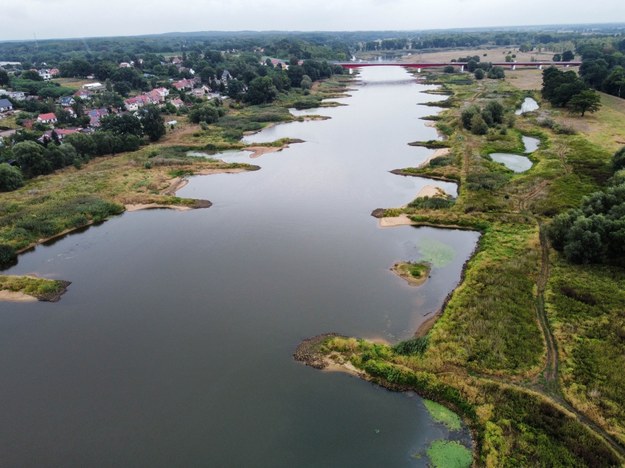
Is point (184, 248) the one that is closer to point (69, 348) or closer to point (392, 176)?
point (69, 348)

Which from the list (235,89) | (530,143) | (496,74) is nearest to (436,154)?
(530,143)

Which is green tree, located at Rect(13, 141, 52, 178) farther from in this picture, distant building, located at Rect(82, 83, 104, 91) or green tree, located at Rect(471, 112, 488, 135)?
distant building, located at Rect(82, 83, 104, 91)

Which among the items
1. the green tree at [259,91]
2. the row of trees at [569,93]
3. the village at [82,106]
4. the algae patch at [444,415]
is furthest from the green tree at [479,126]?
the algae patch at [444,415]

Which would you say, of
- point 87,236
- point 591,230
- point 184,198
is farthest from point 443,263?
point 87,236

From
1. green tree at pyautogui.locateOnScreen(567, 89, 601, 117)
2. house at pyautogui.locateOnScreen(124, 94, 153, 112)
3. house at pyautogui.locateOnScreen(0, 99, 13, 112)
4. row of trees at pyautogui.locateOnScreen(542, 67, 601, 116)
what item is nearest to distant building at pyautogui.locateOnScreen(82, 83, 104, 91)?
house at pyautogui.locateOnScreen(124, 94, 153, 112)

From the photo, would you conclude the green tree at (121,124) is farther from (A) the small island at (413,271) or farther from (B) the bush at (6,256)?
(A) the small island at (413,271)

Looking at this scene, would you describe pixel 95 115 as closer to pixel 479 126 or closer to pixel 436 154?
pixel 436 154
